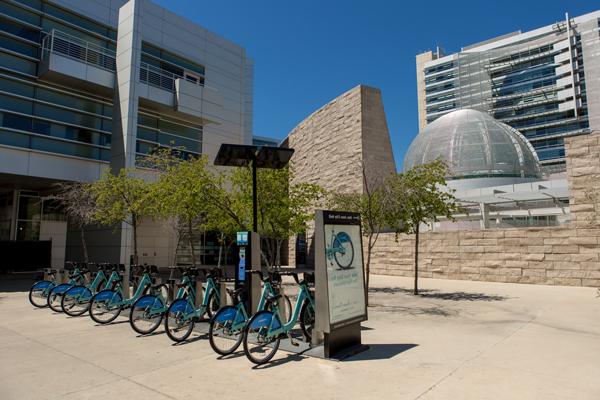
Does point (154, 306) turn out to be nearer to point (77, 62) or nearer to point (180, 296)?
point (180, 296)

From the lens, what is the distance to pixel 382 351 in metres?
6.41

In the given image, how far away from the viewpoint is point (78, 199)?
1909cm

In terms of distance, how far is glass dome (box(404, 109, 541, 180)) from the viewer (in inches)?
1941

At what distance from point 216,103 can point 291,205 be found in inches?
721

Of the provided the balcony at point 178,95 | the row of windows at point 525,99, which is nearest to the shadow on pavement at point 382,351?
the balcony at point 178,95

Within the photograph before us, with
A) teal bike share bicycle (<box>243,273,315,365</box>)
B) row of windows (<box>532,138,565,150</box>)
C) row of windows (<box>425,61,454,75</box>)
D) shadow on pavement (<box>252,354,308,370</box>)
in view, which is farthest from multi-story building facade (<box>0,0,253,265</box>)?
row of windows (<box>425,61,454,75</box>)

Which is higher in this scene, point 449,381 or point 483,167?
point 483,167

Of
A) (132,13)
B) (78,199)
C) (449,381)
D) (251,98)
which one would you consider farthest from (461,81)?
(449,381)

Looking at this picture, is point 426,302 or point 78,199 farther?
point 78,199

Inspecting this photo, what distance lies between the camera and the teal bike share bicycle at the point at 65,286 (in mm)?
10305

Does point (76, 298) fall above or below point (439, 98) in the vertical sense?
below

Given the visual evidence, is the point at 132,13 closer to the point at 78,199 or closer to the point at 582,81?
the point at 78,199

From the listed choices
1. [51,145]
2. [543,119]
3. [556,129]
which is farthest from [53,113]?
[543,119]

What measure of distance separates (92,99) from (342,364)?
23125 millimetres
